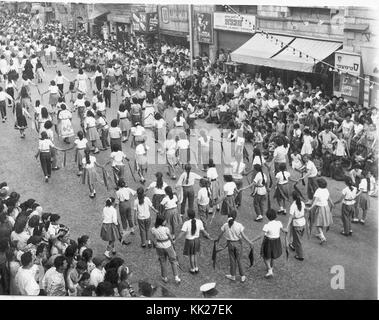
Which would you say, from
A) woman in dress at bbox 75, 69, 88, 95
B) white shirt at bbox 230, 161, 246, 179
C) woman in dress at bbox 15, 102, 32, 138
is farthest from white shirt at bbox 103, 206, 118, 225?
woman in dress at bbox 75, 69, 88, 95

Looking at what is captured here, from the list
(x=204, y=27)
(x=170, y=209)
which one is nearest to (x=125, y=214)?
(x=170, y=209)

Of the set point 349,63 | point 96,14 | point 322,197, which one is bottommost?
point 322,197

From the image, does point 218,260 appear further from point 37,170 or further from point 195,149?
point 37,170

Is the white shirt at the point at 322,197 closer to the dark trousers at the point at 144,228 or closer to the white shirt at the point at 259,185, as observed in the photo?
the white shirt at the point at 259,185

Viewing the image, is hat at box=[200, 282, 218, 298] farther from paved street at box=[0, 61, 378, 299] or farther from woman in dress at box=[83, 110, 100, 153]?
woman in dress at box=[83, 110, 100, 153]

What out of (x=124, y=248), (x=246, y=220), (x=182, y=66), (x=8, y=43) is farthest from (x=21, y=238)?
(x=8, y=43)

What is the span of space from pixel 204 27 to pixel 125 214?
15660 millimetres

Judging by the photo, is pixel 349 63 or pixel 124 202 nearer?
pixel 124 202

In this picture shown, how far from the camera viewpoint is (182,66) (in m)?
21.6

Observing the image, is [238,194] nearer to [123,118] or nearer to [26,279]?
[26,279]

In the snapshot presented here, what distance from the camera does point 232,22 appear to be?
22547mm

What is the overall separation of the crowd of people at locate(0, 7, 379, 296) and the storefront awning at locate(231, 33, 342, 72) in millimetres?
769

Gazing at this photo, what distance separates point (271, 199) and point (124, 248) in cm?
389

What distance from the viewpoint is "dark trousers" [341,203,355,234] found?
34.3ft
